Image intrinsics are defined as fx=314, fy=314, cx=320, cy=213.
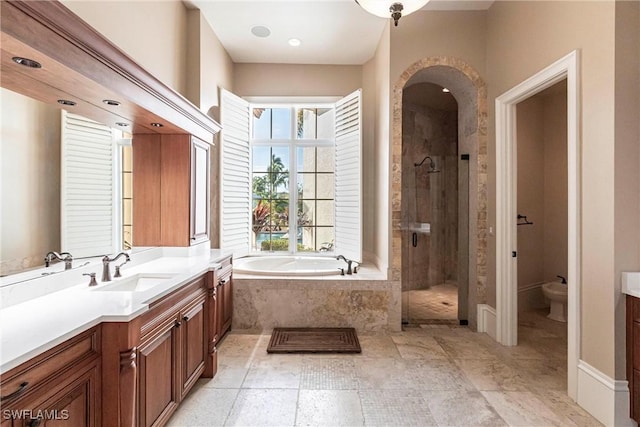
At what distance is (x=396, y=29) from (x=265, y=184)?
2366 mm

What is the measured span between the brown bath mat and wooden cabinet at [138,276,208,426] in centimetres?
76

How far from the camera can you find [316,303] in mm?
3129

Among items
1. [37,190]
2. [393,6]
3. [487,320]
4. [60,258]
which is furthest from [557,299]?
[37,190]

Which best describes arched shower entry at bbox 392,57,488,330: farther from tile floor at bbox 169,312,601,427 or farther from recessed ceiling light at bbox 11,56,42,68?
recessed ceiling light at bbox 11,56,42,68

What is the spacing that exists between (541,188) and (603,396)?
2.90 m

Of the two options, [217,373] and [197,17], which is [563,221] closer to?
[217,373]

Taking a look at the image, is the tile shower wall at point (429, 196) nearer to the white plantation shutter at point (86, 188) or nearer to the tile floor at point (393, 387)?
the tile floor at point (393, 387)

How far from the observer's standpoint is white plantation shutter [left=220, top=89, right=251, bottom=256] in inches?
141

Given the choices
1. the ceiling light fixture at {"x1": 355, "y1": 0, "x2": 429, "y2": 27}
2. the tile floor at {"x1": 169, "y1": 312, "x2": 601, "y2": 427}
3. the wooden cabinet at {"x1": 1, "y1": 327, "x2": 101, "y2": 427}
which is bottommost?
the tile floor at {"x1": 169, "y1": 312, "x2": 601, "y2": 427}

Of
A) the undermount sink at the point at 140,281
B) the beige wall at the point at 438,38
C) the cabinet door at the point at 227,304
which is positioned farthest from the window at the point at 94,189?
the beige wall at the point at 438,38

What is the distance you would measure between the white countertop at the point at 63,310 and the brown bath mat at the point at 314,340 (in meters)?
1.12

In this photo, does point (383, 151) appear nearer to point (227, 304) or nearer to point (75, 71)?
point (227, 304)

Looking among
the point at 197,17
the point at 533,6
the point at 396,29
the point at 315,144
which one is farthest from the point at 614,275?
the point at 197,17

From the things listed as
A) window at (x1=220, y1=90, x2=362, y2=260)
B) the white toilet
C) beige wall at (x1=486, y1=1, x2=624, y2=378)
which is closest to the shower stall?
the white toilet
